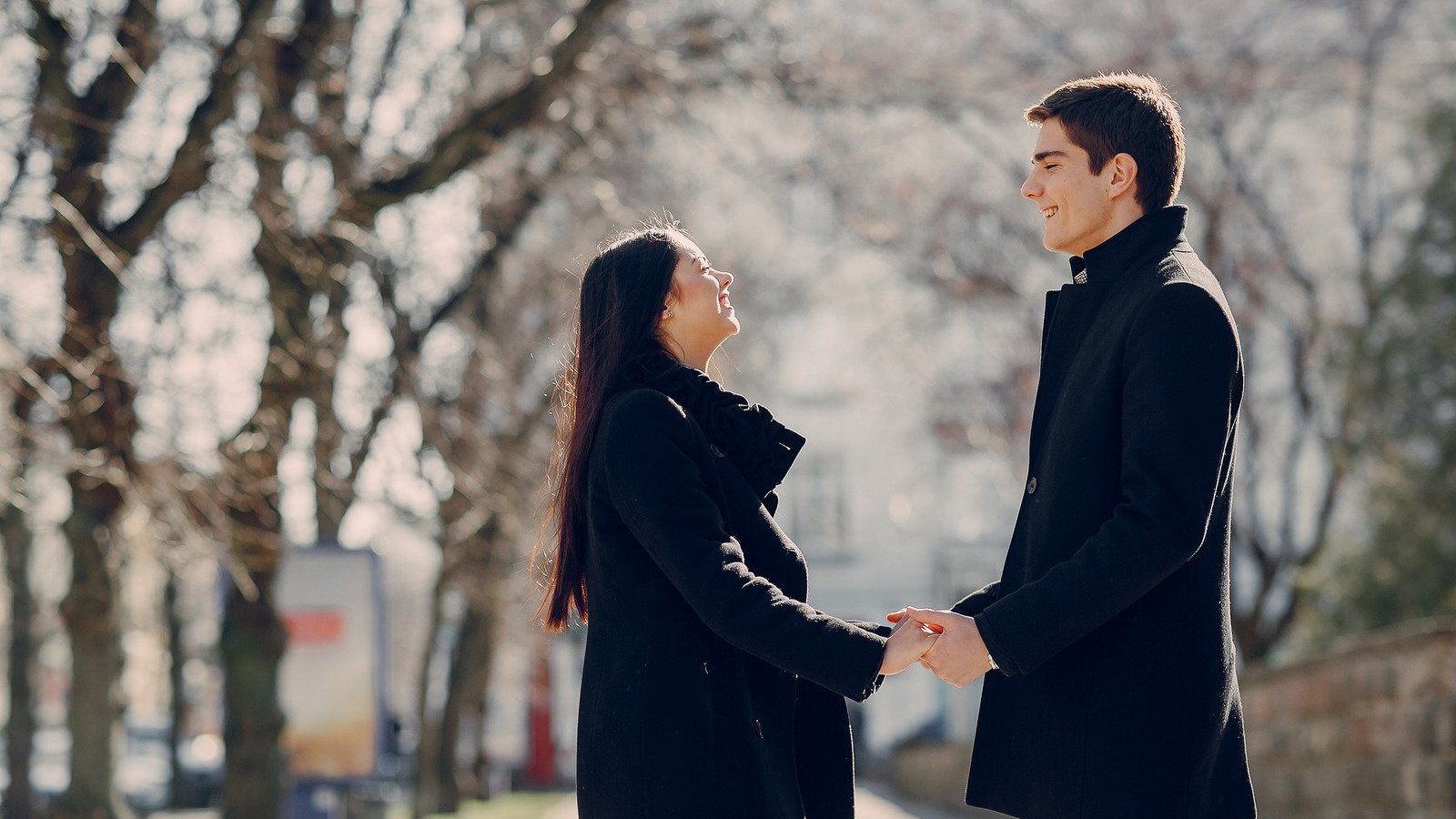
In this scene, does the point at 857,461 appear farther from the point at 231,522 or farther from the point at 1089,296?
the point at 1089,296

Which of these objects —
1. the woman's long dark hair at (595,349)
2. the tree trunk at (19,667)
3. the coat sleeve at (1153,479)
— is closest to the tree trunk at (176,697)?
the tree trunk at (19,667)

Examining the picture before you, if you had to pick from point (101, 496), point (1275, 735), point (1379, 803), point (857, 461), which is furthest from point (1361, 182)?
point (857, 461)

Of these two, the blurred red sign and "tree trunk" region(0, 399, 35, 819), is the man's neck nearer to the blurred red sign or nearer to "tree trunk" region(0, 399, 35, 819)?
the blurred red sign

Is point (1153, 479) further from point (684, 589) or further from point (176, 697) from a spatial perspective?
point (176, 697)

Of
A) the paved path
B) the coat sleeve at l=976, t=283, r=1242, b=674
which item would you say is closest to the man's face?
the coat sleeve at l=976, t=283, r=1242, b=674

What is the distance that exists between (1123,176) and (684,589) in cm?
125

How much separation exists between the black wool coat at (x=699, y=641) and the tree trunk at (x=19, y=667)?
16001 mm

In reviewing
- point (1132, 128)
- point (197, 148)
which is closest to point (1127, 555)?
point (1132, 128)

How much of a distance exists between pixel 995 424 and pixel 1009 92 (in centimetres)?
922

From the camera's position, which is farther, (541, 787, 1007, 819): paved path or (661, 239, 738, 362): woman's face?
(541, 787, 1007, 819): paved path

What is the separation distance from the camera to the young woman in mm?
3709

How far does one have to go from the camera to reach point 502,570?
2094 centimetres

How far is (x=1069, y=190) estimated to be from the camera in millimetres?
3984

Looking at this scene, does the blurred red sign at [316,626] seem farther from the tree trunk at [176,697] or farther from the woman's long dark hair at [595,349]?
the tree trunk at [176,697]
